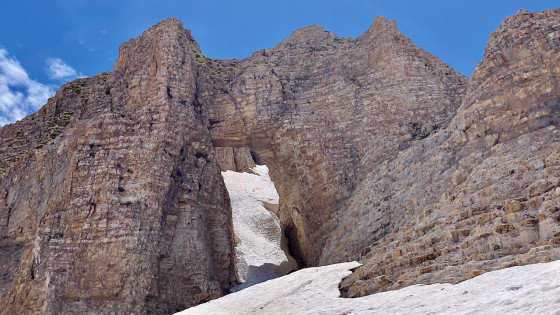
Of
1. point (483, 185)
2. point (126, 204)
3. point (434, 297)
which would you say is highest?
point (126, 204)

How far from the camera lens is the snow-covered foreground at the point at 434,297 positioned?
7090 millimetres

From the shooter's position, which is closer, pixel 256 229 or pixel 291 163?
pixel 291 163

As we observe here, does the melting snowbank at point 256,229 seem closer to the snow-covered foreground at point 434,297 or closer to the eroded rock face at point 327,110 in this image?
the eroded rock face at point 327,110

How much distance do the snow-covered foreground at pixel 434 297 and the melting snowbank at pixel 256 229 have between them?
33.5 ft

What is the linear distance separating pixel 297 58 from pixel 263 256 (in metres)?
13.6

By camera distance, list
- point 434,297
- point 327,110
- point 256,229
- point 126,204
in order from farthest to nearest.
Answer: point 256,229 < point 327,110 < point 126,204 < point 434,297

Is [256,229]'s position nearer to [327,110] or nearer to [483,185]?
[327,110]

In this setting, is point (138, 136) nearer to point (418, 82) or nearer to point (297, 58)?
point (297, 58)

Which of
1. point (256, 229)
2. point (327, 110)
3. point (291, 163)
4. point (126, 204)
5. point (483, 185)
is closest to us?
point (483, 185)

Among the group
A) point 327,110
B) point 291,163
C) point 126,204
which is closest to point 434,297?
point 126,204

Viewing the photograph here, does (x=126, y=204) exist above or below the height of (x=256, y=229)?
below

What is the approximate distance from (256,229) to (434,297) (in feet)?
114

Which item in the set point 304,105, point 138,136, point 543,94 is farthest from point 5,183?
point 543,94

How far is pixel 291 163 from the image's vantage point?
88.0ft
